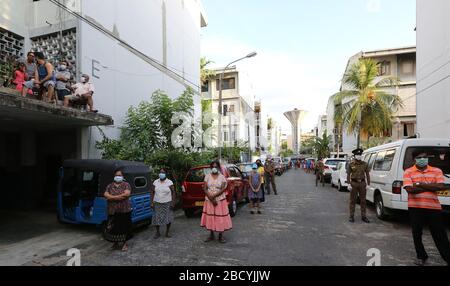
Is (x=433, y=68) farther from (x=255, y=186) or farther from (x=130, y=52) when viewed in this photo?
(x=130, y=52)

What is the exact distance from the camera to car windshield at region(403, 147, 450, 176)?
7504mm

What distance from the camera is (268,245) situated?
20.9 ft

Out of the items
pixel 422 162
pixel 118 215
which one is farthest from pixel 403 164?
pixel 118 215

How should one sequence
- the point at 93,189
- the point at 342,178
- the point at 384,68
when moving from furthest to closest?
the point at 384,68, the point at 342,178, the point at 93,189

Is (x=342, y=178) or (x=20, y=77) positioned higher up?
(x=20, y=77)

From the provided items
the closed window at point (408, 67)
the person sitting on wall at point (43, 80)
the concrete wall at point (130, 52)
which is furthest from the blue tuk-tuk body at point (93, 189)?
the closed window at point (408, 67)

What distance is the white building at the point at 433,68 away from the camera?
14.9m

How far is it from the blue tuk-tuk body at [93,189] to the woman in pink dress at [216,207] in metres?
2.04

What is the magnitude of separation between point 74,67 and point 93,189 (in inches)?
177

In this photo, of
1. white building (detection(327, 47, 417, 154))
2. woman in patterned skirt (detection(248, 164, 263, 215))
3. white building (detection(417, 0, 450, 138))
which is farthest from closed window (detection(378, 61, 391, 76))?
woman in patterned skirt (detection(248, 164, 263, 215))

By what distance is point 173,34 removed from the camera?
18625mm

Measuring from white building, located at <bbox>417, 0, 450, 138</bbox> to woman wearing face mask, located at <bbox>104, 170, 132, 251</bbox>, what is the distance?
14.3m

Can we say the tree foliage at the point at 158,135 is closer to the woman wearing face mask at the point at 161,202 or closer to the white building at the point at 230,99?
the woman wearing face mask at the point at 161,202
